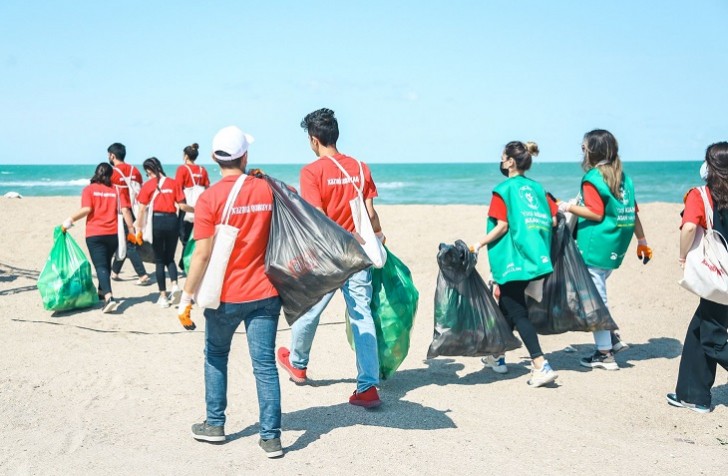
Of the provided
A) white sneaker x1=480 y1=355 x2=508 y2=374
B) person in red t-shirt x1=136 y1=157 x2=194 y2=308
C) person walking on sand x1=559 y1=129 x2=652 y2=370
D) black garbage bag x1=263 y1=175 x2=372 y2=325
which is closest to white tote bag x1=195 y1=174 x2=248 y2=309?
black garbage bag x1=263 y1=175 x2=372 y2=325

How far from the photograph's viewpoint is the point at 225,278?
3807 millimetres

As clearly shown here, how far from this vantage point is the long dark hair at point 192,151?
8.44 metres

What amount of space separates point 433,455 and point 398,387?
1.30 meters

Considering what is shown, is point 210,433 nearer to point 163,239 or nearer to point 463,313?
point 463,313

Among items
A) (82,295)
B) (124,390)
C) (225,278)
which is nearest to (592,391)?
(225,278)

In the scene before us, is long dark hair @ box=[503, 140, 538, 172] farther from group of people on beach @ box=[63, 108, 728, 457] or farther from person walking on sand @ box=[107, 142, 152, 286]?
person walking on sand @ box=[107, 142, 152, 286]

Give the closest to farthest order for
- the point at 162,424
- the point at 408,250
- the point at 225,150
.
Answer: the point at 225,150, the point at 162,424, the point at 408,250

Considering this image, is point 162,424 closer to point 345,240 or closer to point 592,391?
point 345,240

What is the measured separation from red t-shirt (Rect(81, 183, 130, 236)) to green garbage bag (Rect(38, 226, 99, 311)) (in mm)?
256

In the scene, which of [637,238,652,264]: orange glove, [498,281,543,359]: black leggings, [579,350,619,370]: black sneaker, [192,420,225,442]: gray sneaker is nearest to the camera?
[192,420,225,442]: gray sneaker

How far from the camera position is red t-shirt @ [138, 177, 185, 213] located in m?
7.93

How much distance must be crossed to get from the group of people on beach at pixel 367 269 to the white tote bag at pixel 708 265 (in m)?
0.06

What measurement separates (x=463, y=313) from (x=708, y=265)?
157 centimetres

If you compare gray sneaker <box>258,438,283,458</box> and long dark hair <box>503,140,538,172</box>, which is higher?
long dark hair <box>503,140,538,172</box>
